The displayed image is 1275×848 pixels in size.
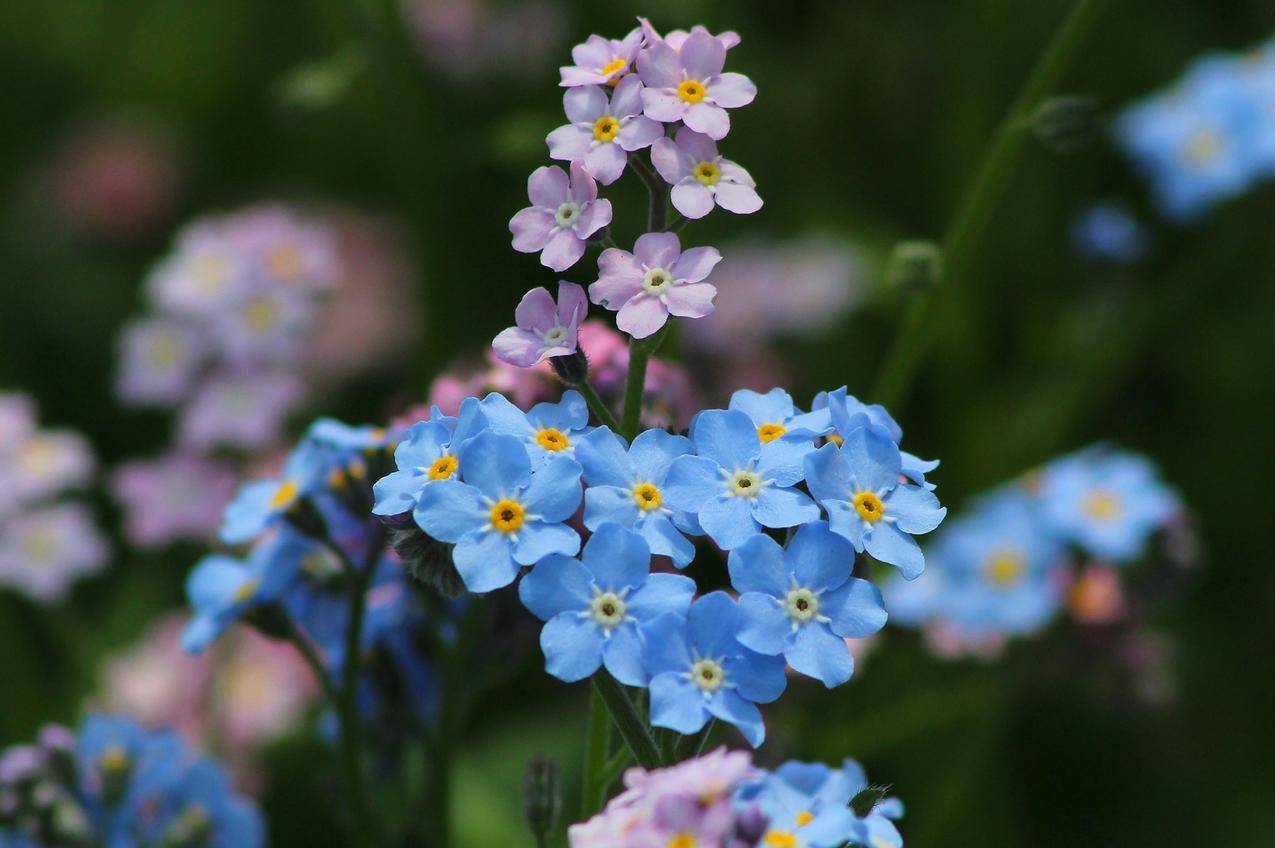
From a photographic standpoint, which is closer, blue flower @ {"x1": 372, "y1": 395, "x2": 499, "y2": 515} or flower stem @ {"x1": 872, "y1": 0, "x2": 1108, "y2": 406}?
blue flower @ {"x1": 372, "y1": 395, "x2": 499, "y2": 515}

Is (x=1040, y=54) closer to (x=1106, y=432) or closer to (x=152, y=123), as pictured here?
(x=1106, y=432)

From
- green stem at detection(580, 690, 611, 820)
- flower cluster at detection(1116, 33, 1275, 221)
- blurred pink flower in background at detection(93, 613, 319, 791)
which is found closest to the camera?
green stem at detection(580, 690, 611, 820)

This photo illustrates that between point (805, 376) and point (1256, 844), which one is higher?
point (805, 376)

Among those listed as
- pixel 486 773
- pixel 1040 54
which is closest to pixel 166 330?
pixel 486 773

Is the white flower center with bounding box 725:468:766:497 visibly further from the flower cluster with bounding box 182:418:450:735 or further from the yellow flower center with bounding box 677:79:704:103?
the flower cluster with bounding box 182:418:450:735

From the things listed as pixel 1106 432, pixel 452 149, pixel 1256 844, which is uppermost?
pixel 452 149

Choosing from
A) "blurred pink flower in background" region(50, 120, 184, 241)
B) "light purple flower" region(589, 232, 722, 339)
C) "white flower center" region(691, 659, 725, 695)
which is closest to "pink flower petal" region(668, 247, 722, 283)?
"light purple flower" region(589, 232, 722, 339)

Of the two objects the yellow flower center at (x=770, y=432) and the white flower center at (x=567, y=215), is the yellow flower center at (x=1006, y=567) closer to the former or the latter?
the yellow flower center at (x=770, y=432)
